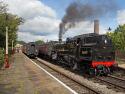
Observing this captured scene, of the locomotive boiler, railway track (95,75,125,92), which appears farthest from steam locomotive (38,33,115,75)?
railway track (95,75,125,92)

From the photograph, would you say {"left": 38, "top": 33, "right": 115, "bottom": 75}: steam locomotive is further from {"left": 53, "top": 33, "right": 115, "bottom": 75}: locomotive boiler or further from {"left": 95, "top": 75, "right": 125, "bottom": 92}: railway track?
{"left": 95, "top": 75, "right": 125, "bottom": 92}: railway track

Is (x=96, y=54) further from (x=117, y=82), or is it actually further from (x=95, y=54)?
(x=117, y=82)

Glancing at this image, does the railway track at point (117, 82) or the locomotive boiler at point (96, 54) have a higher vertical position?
the locomotive boiler at point (96, 54)

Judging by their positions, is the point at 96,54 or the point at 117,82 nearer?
the point at 117,82

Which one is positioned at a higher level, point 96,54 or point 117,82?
point 96,54

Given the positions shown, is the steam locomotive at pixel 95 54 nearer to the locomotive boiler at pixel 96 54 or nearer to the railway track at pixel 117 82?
the locomotive boiler at pixel 96 54

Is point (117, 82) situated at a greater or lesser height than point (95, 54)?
lesser

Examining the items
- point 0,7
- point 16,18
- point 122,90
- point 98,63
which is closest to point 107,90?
point 122,90

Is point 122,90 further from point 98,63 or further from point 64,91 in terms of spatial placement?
point 98,63

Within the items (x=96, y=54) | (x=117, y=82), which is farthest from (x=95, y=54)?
(x=117, y=82)

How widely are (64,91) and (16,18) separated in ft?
172

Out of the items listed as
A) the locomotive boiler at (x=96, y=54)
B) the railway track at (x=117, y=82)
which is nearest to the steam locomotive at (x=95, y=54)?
the locomotive boiler at (x=96, y=54)

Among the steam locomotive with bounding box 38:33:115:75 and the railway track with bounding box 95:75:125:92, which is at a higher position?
the steam locomotive with bounding box 38:33:115:75

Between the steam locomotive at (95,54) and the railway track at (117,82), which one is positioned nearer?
the railway track at (117,82)
